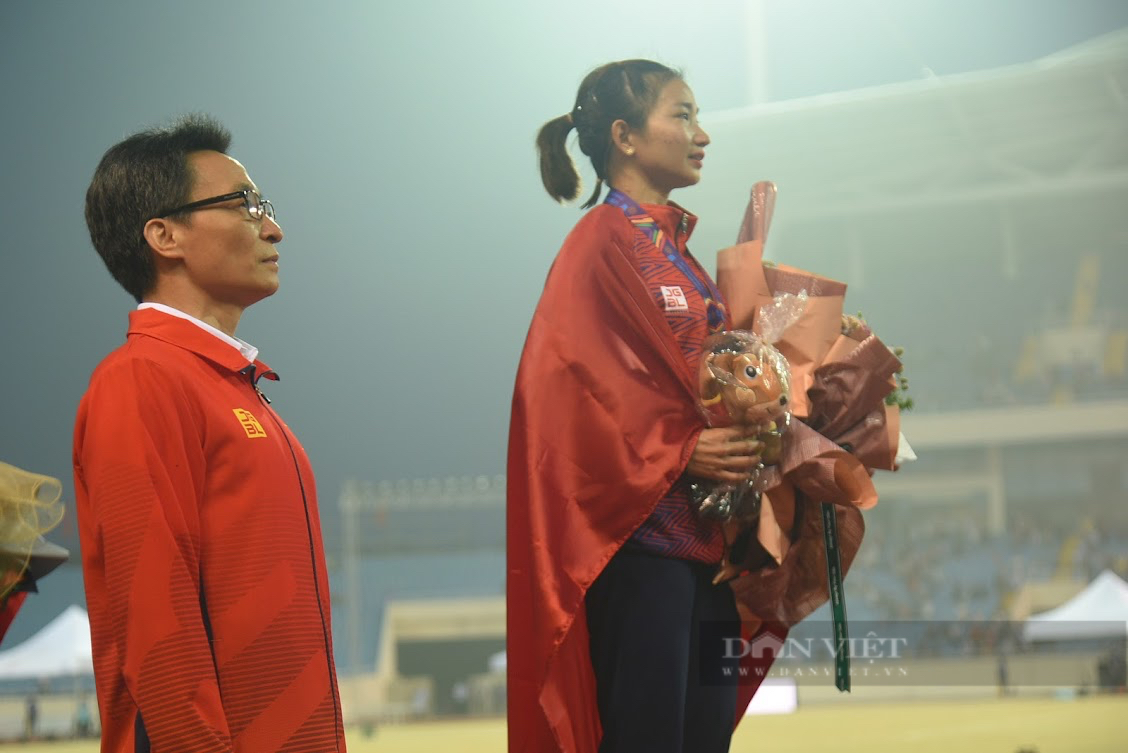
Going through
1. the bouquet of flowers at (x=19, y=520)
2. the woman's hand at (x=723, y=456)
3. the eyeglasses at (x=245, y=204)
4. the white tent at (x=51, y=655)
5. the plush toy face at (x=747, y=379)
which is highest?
the eyeglasses at (x=245, y=204)

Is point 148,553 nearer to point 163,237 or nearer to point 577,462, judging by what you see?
point 163,237

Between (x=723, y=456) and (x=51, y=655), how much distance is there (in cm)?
849

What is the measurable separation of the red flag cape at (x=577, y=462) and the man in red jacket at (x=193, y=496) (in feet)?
1.22

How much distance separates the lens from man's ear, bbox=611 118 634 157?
2.13 m

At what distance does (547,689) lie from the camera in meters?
1.77

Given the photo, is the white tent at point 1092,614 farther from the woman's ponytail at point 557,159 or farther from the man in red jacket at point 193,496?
the man in red jacket at point 193,496

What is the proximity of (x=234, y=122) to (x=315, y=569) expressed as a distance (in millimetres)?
4817

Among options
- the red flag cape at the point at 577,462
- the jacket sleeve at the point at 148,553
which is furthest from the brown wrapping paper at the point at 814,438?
the jacket sleeve at the point at 148,553

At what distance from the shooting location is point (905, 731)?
654 centimetres

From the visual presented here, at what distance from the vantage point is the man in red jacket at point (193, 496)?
1.32 metres

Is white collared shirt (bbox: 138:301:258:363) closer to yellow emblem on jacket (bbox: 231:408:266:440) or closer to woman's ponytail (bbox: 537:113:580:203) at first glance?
yellow emblem on jacket (bbox: 231:408:266:440)

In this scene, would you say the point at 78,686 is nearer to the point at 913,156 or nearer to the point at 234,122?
the point at 234,122

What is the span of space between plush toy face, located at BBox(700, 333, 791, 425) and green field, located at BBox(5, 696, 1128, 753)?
3828mm

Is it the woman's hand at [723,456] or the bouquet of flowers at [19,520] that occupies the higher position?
the woman's hand at [723,456]
